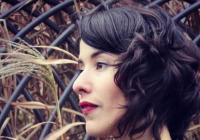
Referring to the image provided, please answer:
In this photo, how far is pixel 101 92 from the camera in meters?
1.79

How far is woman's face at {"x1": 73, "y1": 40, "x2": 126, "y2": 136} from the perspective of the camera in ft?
5.87

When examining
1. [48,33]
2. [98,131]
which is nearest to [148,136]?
[98,131]

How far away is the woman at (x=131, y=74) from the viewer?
70.9 inches

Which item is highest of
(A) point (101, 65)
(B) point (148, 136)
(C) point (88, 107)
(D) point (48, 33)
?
(D) point (48, 33)

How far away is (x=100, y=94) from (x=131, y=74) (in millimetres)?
105

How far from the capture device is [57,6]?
2.64 m

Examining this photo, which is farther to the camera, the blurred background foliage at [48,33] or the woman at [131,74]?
the blurred background foliage at [48,33]

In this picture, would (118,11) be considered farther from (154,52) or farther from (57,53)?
(57,53)

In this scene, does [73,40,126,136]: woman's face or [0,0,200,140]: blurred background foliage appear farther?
[0,0,200,140]: blurred background foliage

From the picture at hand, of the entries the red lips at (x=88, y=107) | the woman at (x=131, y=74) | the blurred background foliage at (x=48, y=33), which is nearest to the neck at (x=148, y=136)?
the woman at (x=131, y=74)

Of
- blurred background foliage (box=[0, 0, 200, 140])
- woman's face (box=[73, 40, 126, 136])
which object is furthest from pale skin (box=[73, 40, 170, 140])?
blurred background foliage (box=[0, 0, 200, 140])

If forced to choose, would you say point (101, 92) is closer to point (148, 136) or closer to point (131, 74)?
point (131, 74)

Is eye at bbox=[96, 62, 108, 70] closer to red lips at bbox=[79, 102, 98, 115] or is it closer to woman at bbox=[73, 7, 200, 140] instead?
woman at bbox=[73, 7, 200, 140]

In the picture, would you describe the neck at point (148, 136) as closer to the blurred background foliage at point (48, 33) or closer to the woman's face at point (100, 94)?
the woman's face at point (100, 94)
